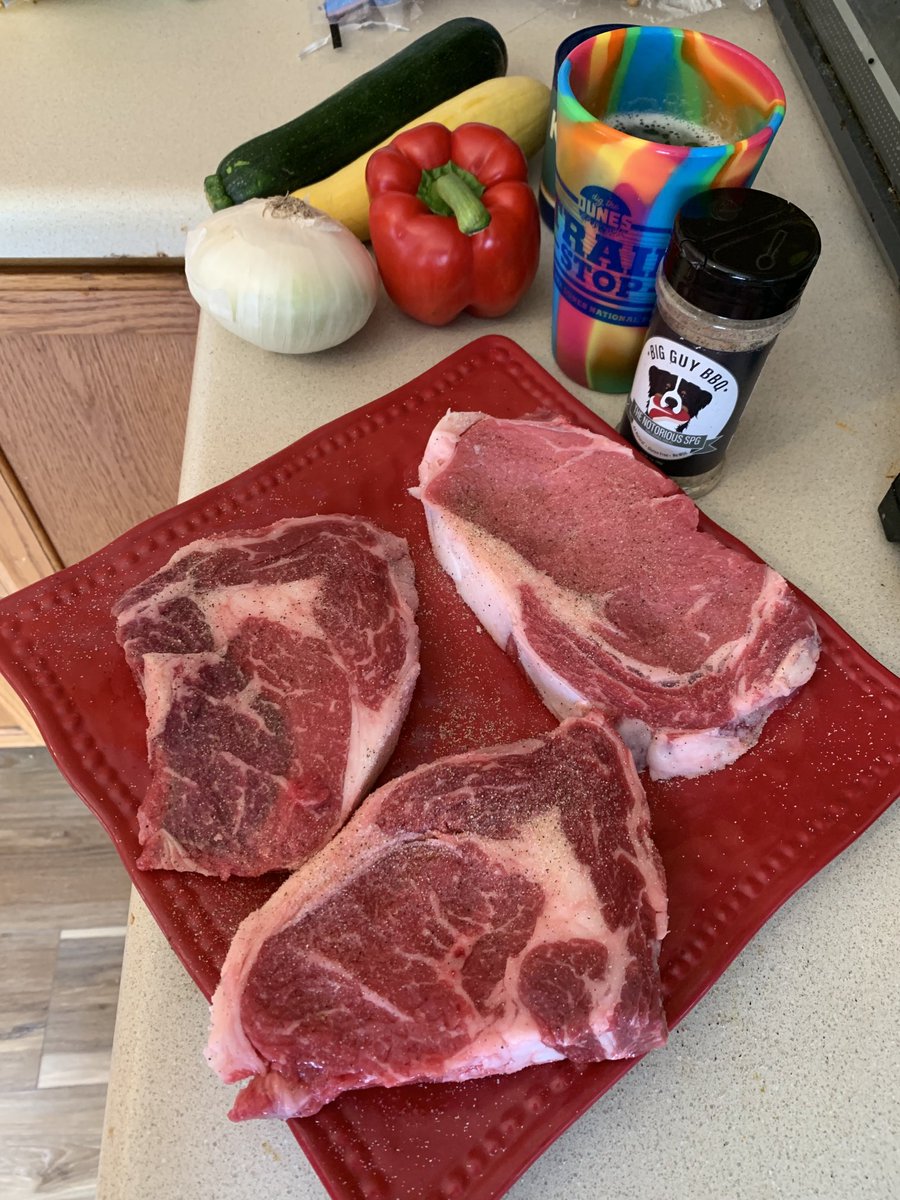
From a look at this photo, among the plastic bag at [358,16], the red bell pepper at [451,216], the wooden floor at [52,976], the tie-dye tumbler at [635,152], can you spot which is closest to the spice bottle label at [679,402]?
the tie-dye tumbler at [635,152]

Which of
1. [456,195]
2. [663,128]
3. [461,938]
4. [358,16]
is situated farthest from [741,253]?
[358,16]

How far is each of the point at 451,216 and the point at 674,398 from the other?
1.39 feet

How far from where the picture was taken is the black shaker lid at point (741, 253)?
78 centimetres

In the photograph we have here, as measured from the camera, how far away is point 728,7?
153cm

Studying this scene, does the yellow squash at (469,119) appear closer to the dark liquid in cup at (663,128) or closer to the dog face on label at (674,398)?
the dark liquid in cup at (663,128)

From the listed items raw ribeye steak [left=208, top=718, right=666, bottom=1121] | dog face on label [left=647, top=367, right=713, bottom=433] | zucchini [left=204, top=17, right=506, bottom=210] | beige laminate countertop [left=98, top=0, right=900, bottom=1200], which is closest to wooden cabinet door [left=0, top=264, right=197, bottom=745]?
zucchini [left=204, top=17, right=506, bottom=210]

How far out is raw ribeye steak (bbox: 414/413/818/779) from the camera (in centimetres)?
88

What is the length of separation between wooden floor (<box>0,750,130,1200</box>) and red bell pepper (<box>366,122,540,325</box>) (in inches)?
56.4

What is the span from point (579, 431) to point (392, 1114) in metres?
0.75

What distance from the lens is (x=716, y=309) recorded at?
824 mm

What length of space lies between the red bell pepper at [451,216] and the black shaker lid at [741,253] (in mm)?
337

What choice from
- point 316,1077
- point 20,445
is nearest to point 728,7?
point 20,445

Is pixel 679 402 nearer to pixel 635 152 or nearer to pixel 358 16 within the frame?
pixel 635 152

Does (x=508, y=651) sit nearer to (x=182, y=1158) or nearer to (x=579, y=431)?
(x=579, y=431)
